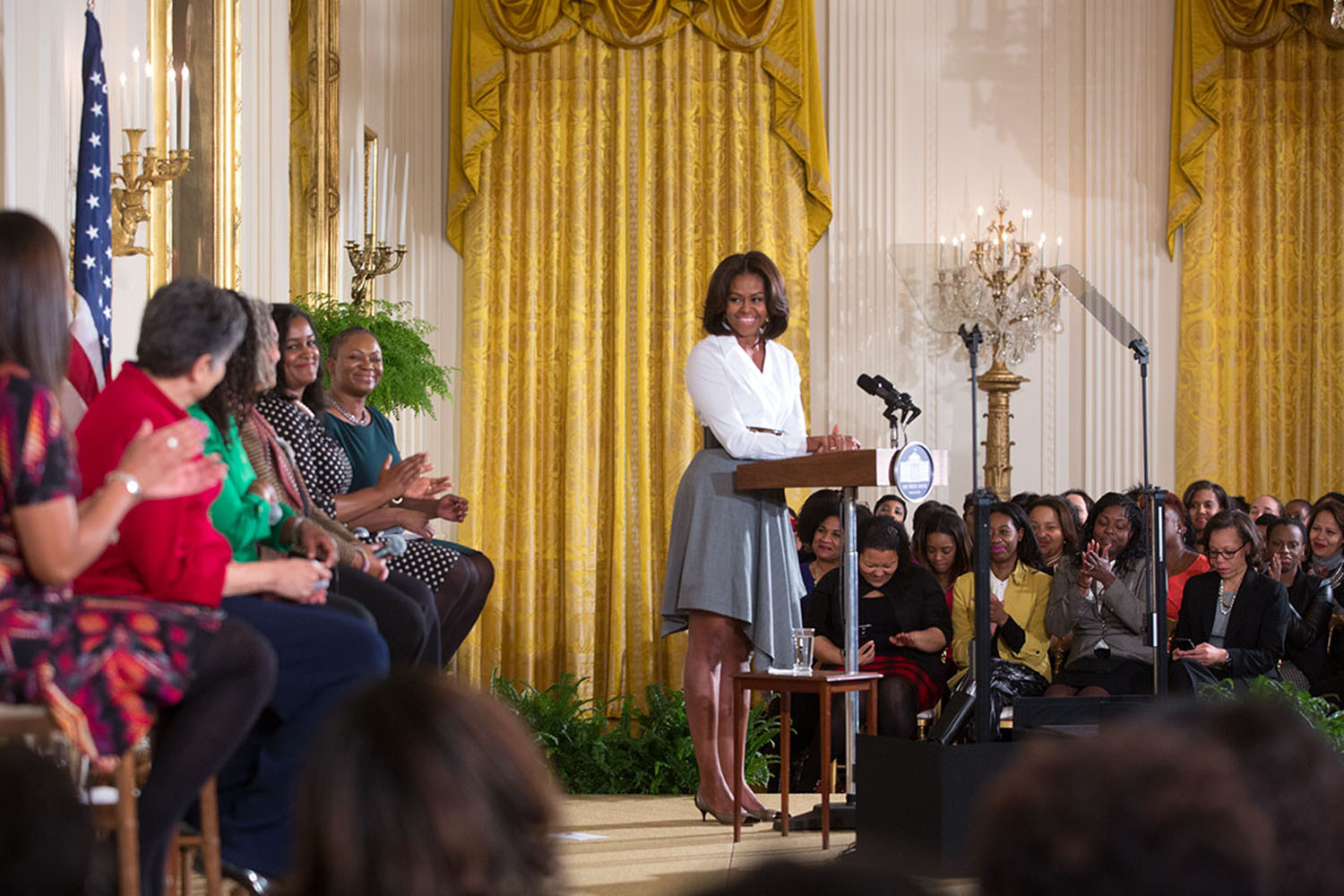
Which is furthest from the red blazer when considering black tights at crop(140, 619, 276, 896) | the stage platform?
the stage platform

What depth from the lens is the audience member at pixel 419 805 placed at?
0.96m

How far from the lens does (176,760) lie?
7.37 feet

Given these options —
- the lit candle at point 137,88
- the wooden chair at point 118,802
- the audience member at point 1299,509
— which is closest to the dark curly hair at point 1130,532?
the audience member at point 1299,509

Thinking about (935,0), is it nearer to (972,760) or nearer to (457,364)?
(457,364)

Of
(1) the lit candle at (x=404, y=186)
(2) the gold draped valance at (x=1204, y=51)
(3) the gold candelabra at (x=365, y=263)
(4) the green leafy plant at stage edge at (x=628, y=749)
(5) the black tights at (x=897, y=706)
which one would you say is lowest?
(4) the green leafy plant at stage edge at (x=628, y=749)

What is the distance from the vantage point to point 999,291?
8016 mm

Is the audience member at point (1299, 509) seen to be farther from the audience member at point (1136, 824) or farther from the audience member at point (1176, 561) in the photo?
the audience member at point (1136, 824)

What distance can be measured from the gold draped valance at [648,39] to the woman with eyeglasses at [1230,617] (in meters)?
3.40

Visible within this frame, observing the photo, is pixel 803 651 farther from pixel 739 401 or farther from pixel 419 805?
pixel 419 805

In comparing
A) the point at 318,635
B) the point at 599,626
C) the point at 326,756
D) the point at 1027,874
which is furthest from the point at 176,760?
the point at 599,626

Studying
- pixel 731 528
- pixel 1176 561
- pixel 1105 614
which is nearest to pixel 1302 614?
pixel 1176 561

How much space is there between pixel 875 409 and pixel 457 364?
2.33 meters

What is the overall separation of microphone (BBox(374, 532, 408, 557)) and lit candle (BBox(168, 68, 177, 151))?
133cm

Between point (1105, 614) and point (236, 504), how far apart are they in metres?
3.52
